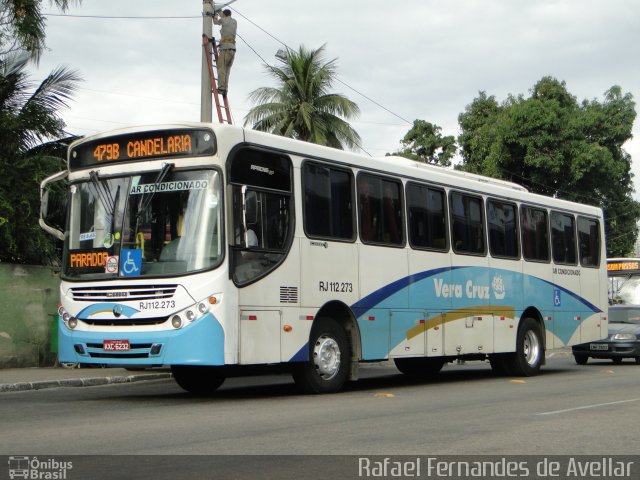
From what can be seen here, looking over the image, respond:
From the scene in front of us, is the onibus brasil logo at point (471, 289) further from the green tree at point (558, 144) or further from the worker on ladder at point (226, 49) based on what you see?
the green tree at point (558, 144)

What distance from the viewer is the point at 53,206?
629 inches

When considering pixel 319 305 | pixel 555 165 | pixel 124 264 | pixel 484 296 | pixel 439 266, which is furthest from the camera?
pixel 555 165

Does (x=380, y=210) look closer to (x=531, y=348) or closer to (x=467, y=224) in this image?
(x=467, y=224)

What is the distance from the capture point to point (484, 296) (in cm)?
1784

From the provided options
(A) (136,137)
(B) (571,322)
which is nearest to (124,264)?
(A) (136,137)

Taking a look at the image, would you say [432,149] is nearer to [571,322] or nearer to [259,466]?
[571,322]

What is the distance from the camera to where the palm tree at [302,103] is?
32.8 meters

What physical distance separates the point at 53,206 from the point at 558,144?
3210 centimetres

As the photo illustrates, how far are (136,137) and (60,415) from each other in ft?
12.5

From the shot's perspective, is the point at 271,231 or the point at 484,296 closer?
the point at 271,231

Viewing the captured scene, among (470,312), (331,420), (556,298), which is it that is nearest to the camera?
(331,420)

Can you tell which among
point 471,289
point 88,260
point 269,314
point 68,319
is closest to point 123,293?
point 88,260

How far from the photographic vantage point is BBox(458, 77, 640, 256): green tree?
43.8 metres

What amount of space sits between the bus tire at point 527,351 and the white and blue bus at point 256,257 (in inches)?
65.1
